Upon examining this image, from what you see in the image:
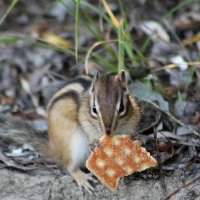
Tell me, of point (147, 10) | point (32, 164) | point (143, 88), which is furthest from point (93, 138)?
point (147, 10)

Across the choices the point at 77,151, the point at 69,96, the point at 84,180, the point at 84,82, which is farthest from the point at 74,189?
the point at 84,82

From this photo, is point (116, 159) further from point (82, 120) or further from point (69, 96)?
point (69, 96)

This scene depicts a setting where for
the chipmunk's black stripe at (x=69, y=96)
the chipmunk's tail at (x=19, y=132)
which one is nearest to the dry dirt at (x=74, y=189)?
the chipmunk's tail at (x=19, y=132)

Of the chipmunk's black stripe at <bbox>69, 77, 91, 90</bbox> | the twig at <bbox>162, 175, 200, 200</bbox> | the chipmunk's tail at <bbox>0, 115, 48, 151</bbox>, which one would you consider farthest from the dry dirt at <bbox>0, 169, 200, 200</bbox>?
the chipmunk's black stripe at <bbox>69, 77, 91, 90</bbox>

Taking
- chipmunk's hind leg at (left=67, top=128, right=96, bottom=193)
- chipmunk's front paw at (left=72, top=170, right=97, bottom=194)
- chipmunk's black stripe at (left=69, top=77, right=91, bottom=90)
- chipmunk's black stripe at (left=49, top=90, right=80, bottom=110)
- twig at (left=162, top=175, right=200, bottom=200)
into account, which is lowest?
twig at (left=162, top=175, right=200, bottom=200)

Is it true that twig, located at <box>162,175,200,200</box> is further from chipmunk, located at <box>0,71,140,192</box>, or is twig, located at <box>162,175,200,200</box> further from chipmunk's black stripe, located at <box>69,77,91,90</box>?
chipmunk's black stripe, located at <box>69,77,91,90</box>

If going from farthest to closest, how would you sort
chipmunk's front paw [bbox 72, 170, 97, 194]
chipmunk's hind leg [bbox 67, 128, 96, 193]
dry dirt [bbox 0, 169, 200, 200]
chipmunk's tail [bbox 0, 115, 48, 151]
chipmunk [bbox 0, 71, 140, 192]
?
Answer: chipmunk's tail [bbox 0, 115, 48, 151] → chipmunk's hind leg [bbox 67, 128, 96, 193] → chipmunk's front paw [bbox 72, 170, 97, 194] → dry dirt [bbox 0, 169, 200, 200] → chipmunk [bbox 0, 71, 140, 192]

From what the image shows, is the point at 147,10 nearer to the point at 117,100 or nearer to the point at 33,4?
the point at 33,4
